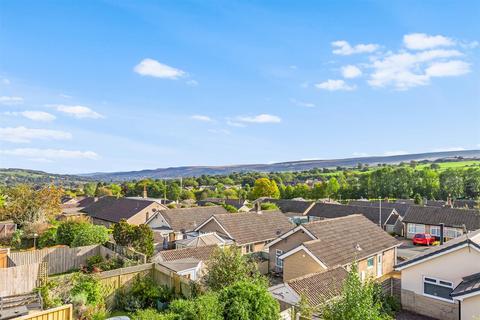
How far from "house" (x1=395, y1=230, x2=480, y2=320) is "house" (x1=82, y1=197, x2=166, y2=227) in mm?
32708

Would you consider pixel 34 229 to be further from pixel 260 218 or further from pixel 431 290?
pixel 431 290

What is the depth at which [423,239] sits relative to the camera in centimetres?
3700

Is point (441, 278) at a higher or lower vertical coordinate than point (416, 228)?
higher

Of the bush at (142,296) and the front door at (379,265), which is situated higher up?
the bush at (142,296)

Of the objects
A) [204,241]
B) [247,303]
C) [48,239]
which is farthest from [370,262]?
[48,239]

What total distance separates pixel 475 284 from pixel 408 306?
3804 mm

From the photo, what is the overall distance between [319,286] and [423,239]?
89.0 ft

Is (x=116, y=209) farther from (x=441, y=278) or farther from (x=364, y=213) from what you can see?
(x=441, y=278)

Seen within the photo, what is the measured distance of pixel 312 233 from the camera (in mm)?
22797

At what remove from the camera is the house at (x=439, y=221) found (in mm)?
36906

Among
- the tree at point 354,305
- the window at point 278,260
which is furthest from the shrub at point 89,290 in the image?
the window at point 278,260

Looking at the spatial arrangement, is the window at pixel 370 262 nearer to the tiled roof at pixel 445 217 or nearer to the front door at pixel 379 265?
the front door at pixel 379 265

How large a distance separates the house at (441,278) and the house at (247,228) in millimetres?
13252

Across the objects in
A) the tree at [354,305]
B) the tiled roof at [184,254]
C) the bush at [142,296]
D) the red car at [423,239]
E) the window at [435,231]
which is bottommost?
the red car at [423,239]
